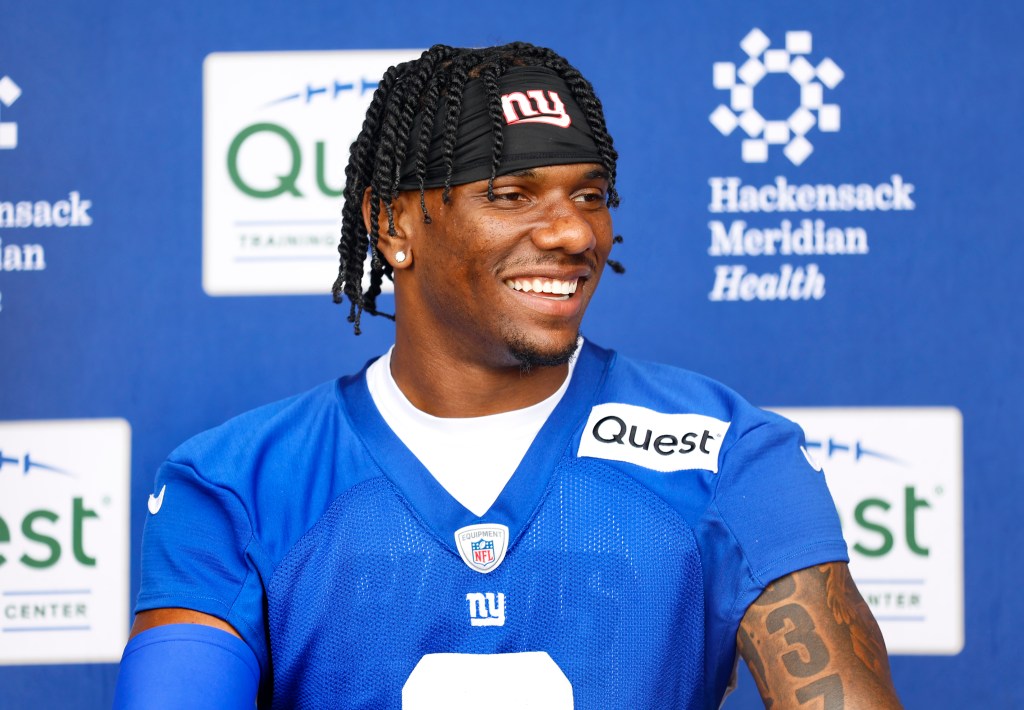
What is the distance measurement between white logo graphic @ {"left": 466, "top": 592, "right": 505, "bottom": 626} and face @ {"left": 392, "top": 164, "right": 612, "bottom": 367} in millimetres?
264

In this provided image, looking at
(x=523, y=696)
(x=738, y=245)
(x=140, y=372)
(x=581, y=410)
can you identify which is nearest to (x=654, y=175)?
(x=738, y=245)

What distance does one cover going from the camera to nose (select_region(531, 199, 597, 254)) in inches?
52.0

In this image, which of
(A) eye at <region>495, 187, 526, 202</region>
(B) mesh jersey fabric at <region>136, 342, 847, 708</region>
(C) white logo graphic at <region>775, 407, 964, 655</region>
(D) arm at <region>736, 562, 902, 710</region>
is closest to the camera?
(D) arm at <region>736, 562, 902, 710</region>

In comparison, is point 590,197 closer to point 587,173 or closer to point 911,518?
point 587,173

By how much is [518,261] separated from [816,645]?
1.67ft

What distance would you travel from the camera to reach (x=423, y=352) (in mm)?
1423

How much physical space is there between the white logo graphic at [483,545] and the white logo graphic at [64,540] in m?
0.98

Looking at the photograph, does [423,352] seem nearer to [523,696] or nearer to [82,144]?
[523,696]

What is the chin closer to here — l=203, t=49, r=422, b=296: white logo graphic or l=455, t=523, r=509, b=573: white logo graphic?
l=455, t=523, r=509, b=573: white logo graphic

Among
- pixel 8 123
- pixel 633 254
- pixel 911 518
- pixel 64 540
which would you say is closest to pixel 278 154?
pixel 8 123

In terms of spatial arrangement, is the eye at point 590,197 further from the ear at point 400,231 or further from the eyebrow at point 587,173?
the ear at point 400,231

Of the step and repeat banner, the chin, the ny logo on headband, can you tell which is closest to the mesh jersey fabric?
the chin

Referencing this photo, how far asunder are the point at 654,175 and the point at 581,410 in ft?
2.54

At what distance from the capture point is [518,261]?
4.40ft
